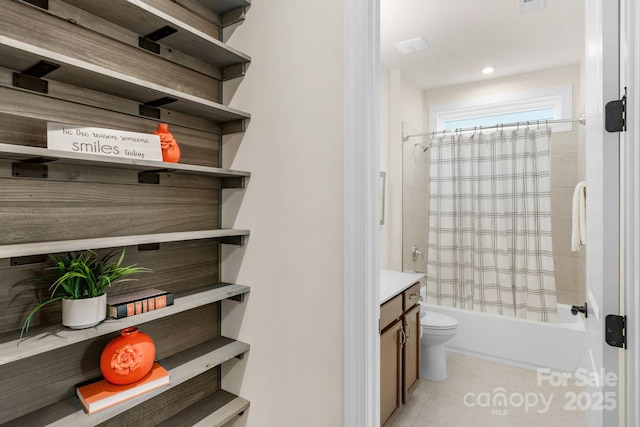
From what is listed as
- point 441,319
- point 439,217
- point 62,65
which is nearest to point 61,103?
point 62,65

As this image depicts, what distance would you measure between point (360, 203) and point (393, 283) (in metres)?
1.20

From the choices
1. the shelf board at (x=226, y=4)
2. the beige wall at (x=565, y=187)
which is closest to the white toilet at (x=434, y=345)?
the beige wall at (x=565, y=187)

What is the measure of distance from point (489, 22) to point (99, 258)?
2907 mm

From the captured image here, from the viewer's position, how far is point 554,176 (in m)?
3.43

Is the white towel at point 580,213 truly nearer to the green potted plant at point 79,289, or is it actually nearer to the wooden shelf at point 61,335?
the wooden shelf at point 61,335

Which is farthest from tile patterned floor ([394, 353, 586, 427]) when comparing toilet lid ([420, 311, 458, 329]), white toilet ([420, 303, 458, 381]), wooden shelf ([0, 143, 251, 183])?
wooden shelf ([0, 143, 251, 183])

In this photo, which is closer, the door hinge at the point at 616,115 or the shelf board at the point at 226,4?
the door hinge at the point at 616,115

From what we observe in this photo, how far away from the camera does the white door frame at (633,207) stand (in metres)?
0.88

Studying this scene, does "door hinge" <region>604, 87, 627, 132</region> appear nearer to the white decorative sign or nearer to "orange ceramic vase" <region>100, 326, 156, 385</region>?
the white decorative sign

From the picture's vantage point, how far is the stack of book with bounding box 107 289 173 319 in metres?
1.10

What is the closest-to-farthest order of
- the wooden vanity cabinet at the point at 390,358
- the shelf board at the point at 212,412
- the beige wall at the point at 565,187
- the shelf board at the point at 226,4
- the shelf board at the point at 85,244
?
the shelf board at the point at 85,244
the shelf board at the point at 212,412
the shelf board at the point at 226,4
the wooden vanity cabinet at the point at 390,358
the beige wall at the point at 565,187

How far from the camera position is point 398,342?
6.85 feet

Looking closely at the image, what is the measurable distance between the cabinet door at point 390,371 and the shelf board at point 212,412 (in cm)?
77

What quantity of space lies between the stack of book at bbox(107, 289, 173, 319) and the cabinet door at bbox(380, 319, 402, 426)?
45.3 inches
